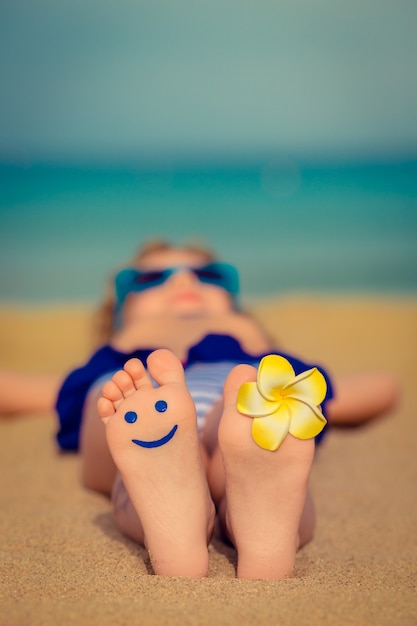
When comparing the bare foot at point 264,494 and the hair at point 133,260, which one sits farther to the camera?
the hair at point 133,260

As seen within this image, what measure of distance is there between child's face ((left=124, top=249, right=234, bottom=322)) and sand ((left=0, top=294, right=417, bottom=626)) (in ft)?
1.88

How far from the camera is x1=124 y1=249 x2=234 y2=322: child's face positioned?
2455 millimetres

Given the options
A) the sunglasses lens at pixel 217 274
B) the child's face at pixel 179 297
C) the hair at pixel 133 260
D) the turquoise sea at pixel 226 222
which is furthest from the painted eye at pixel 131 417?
the turquoise sea at pixel 226 222

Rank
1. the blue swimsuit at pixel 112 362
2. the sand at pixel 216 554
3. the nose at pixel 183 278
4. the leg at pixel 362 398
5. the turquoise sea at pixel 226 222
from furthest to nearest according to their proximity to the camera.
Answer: the turquoise sea at pixel 226 222, the nose at pixel 183 278, the leg at pixel 362 398, the blue swimsuit at pixel 112 362, the sand at pixel 216 554

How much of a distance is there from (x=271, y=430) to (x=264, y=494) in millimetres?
122

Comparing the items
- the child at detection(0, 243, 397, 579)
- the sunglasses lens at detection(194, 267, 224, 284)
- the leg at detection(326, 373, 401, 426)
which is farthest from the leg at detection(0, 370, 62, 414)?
the leg at detection(326, 373, 401, 426)

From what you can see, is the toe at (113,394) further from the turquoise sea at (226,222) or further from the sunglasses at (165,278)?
the turquoise sea at (226,222)

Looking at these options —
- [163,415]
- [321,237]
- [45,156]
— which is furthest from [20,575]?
[45,156]

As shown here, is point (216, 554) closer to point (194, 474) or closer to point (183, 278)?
point (194, 474)

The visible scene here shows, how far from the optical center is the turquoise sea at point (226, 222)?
7.61 meters

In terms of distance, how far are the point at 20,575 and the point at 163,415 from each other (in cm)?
39

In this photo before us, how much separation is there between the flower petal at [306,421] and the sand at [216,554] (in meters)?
0.26

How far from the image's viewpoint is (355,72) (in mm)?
15234

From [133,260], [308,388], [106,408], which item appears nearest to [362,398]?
[133,260]
